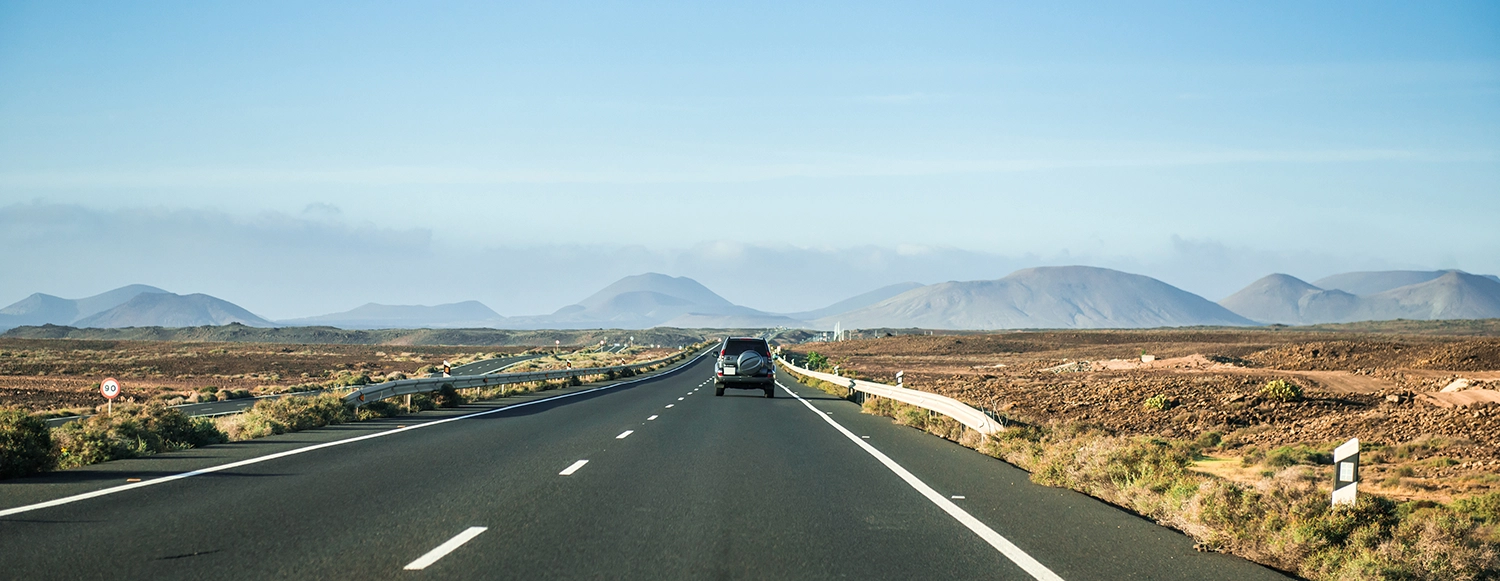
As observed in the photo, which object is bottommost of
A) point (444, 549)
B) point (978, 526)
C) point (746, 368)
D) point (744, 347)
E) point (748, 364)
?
point (978, 526)

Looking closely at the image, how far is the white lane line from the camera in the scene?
7.46 metres

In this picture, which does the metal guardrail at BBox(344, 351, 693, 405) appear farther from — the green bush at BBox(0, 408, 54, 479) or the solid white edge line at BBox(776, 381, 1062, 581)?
the solid white edge line at BBox(776, 381, 1062, 581)

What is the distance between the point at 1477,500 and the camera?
13164 mm

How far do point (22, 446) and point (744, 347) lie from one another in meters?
26.6

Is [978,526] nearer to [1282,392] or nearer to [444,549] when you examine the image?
[444,549]

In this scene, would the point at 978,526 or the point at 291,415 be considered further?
the point at 291,415

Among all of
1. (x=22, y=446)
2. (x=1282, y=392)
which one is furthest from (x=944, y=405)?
(x=22, y=446)

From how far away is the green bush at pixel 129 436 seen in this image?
45.8 ft

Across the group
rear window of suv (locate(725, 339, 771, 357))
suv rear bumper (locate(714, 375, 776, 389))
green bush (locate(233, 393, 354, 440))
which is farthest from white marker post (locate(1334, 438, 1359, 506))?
rear window of suv (locate(725, 339, 771, 357))

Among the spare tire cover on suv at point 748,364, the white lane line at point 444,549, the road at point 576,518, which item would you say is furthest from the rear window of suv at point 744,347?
the white lane line at point 444,549

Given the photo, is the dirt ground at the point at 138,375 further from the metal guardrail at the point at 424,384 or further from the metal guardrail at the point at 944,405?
the metal guardrail at the point at 944,405

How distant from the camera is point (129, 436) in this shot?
1559 cm

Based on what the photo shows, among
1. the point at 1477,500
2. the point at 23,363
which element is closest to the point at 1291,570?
the point at 1477,500

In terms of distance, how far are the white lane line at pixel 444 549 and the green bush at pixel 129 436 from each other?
7.56m
